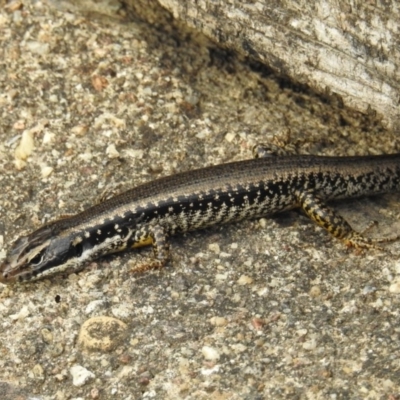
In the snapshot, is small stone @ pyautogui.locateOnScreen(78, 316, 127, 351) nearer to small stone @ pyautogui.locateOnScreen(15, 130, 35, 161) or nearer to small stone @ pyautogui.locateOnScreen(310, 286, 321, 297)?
small stone @ pyautogui.locateOnScreen(310, 286, 321, 297)

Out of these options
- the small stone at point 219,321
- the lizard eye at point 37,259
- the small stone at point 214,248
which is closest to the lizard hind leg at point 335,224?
the small stone at point 214,248

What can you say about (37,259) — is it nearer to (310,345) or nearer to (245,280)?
(245,280)

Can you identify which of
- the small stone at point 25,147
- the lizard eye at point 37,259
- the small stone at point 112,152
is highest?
the small stone at point 112,152

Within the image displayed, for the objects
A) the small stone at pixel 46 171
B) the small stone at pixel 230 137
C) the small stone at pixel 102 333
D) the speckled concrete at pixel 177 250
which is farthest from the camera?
the small stone at pixel 230 137

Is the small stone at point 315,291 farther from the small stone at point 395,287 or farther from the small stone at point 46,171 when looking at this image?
the small stone at point 46,171

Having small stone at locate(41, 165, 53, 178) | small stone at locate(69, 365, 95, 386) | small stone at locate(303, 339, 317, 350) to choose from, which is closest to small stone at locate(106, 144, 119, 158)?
small stone at locate(41, 165, 53, 178)

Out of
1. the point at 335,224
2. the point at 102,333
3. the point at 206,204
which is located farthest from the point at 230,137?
the point at 102,333

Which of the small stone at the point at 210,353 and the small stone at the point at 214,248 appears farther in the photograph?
the small stone at the point at 214,248
